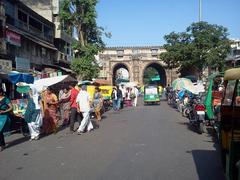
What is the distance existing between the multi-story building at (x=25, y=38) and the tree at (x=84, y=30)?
2395 mm

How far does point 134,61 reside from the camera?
73062 millimetres

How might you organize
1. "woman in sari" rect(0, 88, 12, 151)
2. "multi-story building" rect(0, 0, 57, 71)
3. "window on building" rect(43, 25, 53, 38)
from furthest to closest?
"window on building" rect(43, 25, 53, 38) < "multi-story building" rect(0, 0, 57, 71) < "woman in sari" rect(0, 88, 12, 151)

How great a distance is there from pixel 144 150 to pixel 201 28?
98.8ft

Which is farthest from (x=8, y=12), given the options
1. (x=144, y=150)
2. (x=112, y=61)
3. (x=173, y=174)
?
(x=112, y=61)

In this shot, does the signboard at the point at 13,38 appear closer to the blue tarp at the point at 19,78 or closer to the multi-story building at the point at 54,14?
the blue tarp at the point at 19,78

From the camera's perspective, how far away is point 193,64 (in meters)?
37.0

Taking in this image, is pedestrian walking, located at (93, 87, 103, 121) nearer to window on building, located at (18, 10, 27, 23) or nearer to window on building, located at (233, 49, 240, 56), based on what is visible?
window on building, located at (18, 10, 27, 23)

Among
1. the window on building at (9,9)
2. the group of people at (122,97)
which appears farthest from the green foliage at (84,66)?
the window on building at (9,9)

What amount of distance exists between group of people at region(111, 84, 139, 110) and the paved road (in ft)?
44.7

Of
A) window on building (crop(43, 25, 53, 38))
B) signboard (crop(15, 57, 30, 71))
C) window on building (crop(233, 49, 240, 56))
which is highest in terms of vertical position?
window on building (crop(43, 25, 53, 38))

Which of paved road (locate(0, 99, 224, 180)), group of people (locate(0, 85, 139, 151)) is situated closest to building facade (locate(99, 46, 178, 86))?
group of people (locate(0, 85, 139, 151))

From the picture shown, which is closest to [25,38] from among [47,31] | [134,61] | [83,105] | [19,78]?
[47,31]

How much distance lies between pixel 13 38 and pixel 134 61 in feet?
162

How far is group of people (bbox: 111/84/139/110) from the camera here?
2538 centimetres
